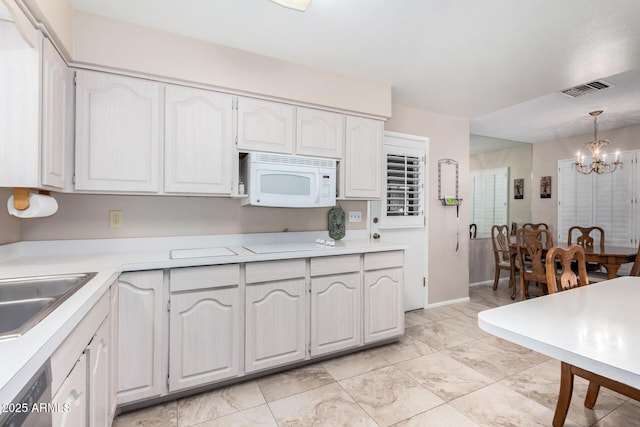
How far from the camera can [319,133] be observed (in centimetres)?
256

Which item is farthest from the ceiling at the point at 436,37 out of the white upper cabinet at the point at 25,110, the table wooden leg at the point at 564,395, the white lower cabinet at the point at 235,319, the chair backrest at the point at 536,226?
the chair backrest at the point at 536,226

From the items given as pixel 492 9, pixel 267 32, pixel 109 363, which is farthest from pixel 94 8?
pixel 492 9

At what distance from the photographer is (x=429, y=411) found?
183 cm

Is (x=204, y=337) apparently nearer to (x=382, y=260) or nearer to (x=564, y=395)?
(x=382, y=260)

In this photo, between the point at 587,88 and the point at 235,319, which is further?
the point at 587,88

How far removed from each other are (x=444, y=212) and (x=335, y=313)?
2149mm

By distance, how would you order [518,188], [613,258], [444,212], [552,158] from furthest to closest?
1. [518,188]
2. [552,158]
3. [444,212]
4. [613,258]

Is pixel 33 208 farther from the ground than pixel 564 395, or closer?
farther from the ground

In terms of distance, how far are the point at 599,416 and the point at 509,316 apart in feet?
4.42

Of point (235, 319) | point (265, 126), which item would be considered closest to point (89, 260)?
point (235, 319)

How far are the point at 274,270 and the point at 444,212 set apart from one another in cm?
252

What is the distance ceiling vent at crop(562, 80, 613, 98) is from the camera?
2.97m

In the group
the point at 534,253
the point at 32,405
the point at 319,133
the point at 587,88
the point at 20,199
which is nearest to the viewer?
the point at 32,405

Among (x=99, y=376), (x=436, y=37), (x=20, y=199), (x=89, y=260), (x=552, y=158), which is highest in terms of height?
(x=436, y=37)
